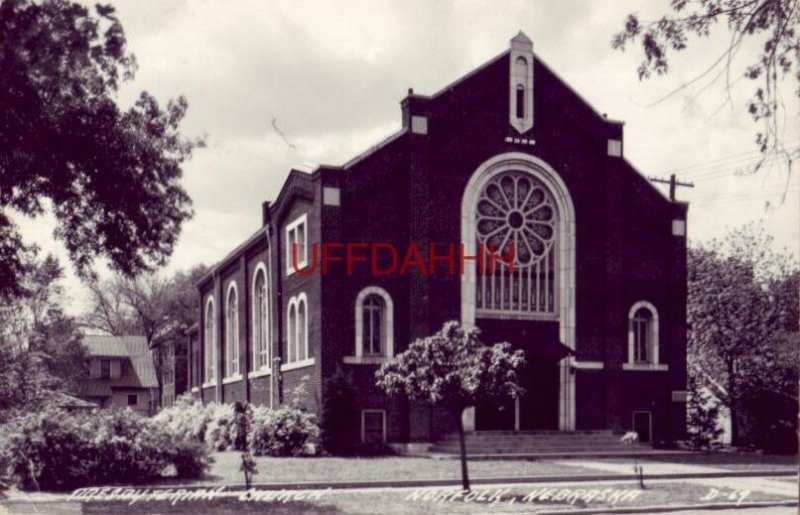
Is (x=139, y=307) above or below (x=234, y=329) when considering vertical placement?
above

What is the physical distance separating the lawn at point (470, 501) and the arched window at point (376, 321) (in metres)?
10.3

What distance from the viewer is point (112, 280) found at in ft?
54.3

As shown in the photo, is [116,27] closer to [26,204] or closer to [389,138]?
[26,204]

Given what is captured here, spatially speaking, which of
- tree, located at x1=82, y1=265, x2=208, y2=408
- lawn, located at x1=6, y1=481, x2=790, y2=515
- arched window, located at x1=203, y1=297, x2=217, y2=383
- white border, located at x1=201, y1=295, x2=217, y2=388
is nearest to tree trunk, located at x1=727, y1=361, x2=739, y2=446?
lawn, located at x1=6, y1=481, x2=790, y2=515

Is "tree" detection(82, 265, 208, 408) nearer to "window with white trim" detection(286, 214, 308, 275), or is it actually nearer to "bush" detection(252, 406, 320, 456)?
"bush" detection(252, 406, 320, 456)

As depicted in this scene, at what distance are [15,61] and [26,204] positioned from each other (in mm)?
2668

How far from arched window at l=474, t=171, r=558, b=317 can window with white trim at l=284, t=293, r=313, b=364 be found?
5.35m

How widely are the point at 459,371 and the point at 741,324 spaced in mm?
15966

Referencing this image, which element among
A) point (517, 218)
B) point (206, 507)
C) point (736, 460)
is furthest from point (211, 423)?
point (736, 460)

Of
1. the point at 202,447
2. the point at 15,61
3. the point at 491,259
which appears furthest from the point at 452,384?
the point at 491,259

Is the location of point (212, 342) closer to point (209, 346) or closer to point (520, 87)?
point (209, 346)

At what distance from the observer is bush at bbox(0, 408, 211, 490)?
17.3 meters

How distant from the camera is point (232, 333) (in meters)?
38.2

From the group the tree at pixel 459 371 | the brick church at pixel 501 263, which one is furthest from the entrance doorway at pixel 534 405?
the tree at pixel 459 371
